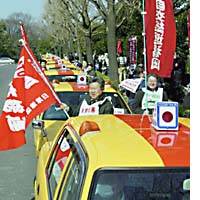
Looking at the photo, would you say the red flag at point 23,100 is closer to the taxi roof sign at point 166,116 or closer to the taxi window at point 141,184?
the taxi roof sign at point 166,116

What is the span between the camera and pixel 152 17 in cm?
974

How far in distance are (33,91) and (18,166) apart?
10.1 feet

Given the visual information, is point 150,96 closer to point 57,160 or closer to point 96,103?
point 96,103

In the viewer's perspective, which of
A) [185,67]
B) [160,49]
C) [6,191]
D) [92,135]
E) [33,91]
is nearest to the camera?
[92,135]

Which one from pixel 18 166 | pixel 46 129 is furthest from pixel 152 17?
pixel 18 166

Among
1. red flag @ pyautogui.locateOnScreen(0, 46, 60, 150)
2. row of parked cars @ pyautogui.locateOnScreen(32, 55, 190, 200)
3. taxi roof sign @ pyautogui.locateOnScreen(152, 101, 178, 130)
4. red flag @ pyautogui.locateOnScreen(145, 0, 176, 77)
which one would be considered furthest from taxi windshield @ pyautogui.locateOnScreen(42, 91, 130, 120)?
taxi roof sign @ pyautogui.locateOnScreen(152, 101, 178, 130)

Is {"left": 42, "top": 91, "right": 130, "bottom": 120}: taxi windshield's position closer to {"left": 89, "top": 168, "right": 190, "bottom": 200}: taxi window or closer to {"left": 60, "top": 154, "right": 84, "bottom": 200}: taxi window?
{"left": 60, "top": 154, "right": 84, "bottom": 200}: taxi window

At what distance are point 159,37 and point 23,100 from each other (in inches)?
132

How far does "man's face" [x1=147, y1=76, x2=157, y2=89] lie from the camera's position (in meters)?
8.93

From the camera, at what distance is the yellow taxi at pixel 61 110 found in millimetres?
8664

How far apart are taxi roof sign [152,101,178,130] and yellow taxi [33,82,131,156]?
14.3 ft
